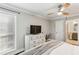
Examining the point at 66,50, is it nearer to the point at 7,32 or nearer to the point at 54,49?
the point at 54,49

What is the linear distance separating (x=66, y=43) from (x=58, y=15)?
16.8 inches

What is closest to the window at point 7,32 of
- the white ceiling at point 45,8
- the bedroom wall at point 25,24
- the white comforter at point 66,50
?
the bedroom wall at point 25,24

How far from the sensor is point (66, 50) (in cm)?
99

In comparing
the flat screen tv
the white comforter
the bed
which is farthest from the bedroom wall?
the white comforter

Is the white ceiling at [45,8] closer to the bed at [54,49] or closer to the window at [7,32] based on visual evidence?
the window at [7,32]

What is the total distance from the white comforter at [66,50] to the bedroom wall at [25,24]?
0.30m

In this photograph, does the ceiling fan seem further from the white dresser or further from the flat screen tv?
the white dresser

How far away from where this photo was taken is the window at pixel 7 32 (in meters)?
0.85

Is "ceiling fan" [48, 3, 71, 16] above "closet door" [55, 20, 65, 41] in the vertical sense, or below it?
above

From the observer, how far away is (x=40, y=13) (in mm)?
1060

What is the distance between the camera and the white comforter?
0.93m

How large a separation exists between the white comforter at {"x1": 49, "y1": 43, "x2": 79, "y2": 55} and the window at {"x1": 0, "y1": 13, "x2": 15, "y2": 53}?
54cm

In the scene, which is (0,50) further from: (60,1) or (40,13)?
(60,1)

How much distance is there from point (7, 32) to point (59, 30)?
2.37ft
